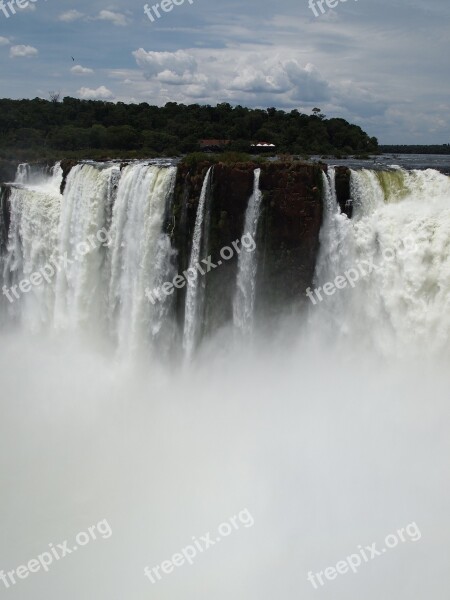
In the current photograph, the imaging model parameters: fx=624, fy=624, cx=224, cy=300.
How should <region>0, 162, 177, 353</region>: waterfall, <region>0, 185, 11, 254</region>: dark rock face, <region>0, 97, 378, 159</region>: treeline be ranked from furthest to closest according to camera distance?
1. <region>0, 97, 378, 159</region>: treeline
2. <region>0, 185, 11, 254</region>: dark rock face
3. <region>0, 162, 177, 353</region>: waterfall

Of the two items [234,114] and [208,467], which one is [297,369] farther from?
[234,114]

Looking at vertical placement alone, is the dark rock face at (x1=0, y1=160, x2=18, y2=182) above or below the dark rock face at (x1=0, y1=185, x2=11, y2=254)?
above

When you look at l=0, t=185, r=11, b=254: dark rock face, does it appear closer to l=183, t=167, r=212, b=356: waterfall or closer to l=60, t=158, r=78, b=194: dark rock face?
l=60, t=158, r=78, b=194: dark rock face

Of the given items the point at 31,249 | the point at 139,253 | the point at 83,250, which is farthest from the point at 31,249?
the point at 139,253

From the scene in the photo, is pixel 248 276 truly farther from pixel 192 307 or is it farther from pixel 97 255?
pixel 97 255

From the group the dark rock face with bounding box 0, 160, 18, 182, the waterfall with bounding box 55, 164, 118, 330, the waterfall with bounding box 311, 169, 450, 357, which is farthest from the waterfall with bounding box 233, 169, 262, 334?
the dark rock face with bounding box 0, 160, 18, 182
